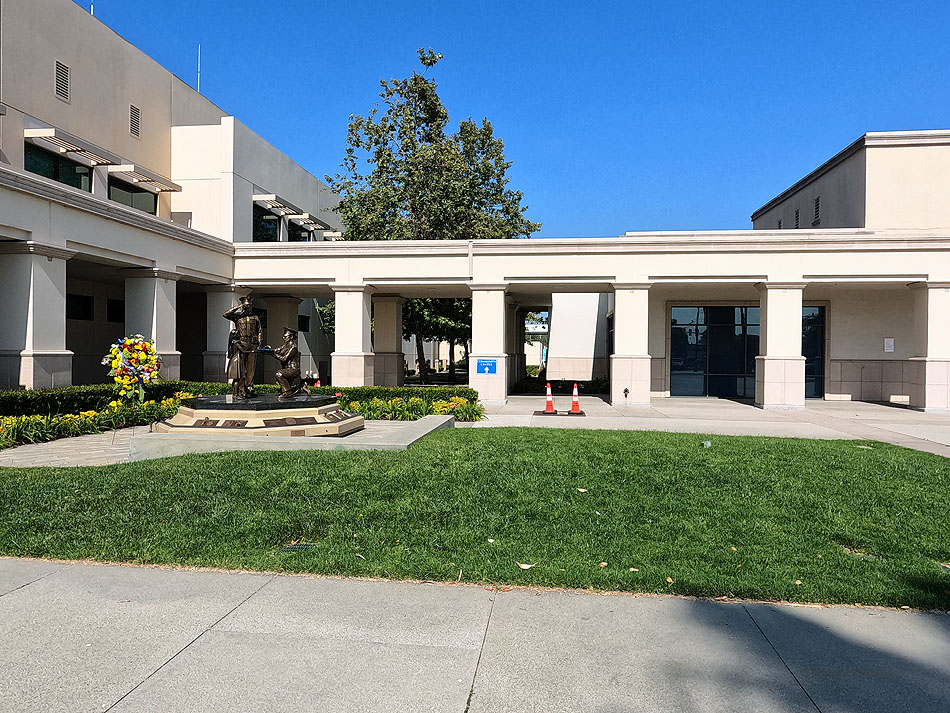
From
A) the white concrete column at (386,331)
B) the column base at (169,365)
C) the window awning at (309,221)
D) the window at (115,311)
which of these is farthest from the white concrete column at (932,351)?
the window at (115,311)

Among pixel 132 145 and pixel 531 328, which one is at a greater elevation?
pixel 132 145

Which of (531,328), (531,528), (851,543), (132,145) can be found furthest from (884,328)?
(531,328)

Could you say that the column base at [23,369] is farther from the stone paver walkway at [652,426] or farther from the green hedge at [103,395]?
the stone paver walkway at [652,426]

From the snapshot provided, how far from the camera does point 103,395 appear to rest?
49.9 ft

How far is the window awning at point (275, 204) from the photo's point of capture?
31.1 meters

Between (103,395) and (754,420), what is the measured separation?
16999 mm

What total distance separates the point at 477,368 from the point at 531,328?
47.6 metres

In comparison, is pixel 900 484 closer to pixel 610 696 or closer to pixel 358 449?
pixel 610 696

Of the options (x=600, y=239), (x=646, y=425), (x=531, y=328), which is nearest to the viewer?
(x=646, y=425)

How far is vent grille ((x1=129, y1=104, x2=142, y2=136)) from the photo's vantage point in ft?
87.5

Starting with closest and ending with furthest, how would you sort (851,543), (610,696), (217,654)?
(610,696) → (217,654) → (851,543)

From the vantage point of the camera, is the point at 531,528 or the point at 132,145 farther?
the point at 132,145

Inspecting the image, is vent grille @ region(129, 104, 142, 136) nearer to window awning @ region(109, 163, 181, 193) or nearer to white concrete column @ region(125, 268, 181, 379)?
window awning @ region(109, 163, 181, 193)

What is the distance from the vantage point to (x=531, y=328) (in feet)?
225
